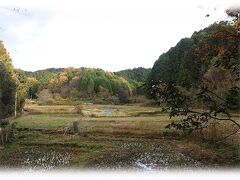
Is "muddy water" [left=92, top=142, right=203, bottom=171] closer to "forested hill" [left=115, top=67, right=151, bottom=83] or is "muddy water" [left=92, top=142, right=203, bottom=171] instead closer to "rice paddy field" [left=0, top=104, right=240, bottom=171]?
"rice paddy field" [left=0, top=104, right=240, bottom=171]

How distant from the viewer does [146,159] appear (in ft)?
52.5

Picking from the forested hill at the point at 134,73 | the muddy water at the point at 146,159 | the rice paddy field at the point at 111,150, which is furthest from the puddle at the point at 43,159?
the forested hill at the point at 134,73

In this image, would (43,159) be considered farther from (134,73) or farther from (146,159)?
(134,73)

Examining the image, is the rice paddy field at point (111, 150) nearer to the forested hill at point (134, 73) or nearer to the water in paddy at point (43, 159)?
the water in paddy at point (43, 159)

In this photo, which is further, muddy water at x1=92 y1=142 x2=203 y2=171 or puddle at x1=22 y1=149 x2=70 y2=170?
puddle at x1=22 y1=149 x2=70 y2=170

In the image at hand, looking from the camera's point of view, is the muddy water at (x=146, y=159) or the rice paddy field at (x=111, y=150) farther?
the rice paddy field at (x=111, y=150)

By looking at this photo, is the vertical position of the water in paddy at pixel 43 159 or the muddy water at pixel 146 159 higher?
the muddy water at pixel 146 159

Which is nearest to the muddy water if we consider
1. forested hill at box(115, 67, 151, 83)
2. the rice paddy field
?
the rice paddy field

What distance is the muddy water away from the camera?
566 inches

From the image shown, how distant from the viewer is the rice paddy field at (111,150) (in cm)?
1480

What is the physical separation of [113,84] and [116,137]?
3396cm

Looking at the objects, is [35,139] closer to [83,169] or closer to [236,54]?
[83,169]

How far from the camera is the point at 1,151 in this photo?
18.6m

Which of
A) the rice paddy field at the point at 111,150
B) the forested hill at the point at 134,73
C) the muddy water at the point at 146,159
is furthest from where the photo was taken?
the forested hill at the point at 134,73
